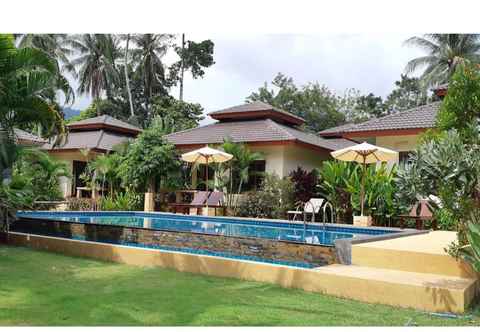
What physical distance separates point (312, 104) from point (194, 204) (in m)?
26.7

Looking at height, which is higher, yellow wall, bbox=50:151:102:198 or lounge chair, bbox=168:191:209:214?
yellow wall, bbox=50:151:102:198

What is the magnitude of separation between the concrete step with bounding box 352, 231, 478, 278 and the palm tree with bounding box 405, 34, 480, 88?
2820 centimetres

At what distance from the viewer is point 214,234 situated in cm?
904

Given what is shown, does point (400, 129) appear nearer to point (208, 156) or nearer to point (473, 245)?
point (208, 156)

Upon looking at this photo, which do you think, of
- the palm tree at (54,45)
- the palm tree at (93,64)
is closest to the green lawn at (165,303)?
the palm tree at (54,45)

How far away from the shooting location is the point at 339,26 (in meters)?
7.88

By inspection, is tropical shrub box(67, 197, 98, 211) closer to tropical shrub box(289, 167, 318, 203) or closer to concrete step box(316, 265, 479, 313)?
tropical shrub box(289, 167, 318, 203)

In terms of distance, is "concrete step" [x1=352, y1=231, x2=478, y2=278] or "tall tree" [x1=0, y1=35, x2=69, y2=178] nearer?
"concrete step" [x1=352, y1=231, x2=478, y2=278]

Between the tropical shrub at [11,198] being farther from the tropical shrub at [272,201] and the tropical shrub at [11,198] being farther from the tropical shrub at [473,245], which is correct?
the tropical shrub at [272,201]

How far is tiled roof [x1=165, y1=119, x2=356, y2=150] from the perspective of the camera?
19.0 metres

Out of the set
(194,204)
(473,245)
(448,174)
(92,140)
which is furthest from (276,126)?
(473,245)

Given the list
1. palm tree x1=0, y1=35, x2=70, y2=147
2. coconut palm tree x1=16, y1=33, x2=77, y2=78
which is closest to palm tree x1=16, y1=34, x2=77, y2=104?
coconut palm tree x1=16, y1=33, x2=77, y2=78

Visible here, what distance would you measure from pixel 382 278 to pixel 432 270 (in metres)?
1.02

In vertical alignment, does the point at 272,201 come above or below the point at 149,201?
above
